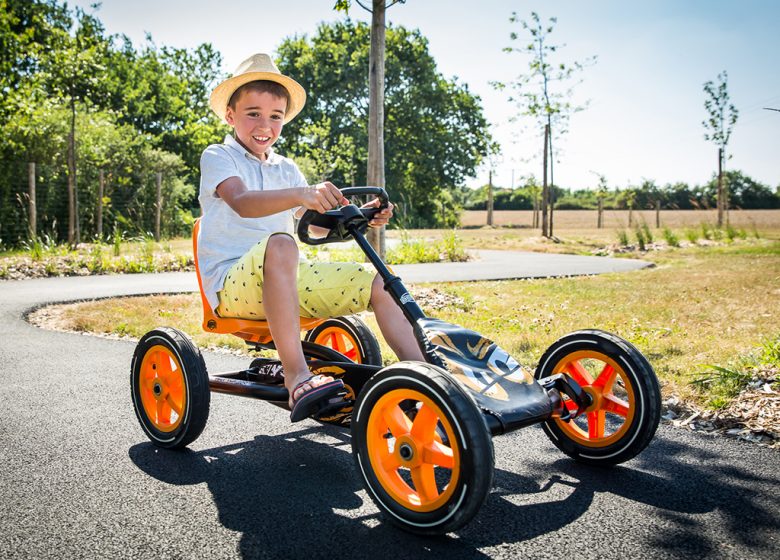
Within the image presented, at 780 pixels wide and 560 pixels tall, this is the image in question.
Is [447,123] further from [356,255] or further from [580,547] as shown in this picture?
[580,547]

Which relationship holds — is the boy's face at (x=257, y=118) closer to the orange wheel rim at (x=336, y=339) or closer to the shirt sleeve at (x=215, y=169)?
the shirt sleeve at (x=215, y=169)

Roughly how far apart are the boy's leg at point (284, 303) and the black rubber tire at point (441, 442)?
42 centimetres

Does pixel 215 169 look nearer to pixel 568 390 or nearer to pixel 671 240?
pixel 568 390

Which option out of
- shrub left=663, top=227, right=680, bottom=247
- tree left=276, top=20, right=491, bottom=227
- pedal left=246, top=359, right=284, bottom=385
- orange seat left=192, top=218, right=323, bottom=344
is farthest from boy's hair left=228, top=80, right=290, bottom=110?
tree left=276, top=20, right=491, bottom=227

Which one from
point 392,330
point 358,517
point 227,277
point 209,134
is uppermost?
point 209,134

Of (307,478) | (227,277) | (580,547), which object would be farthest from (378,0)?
(580,547)

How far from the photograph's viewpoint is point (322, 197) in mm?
2467

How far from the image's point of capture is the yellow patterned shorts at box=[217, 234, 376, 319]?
280cm

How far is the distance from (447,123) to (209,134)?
13078 mm

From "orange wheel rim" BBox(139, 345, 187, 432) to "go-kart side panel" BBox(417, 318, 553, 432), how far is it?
135 centimetres

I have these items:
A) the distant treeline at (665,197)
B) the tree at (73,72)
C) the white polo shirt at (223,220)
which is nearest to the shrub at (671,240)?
the tree at (73,72)

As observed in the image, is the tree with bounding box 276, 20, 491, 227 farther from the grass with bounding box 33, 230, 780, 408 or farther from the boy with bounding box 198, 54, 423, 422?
the boy with bounding box 198, 54, 423, 422

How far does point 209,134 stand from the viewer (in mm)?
35469

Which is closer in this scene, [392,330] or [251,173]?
[392,330]
